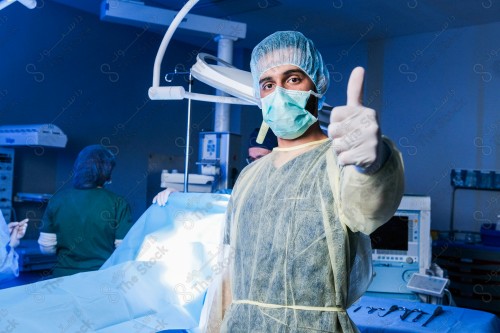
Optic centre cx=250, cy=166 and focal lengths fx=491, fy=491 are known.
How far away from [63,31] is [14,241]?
2945 millimetres

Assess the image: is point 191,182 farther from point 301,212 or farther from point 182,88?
point 301,212

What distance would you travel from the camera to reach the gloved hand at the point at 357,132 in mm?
800

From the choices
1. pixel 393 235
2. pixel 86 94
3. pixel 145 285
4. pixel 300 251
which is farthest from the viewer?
pixel 86 94

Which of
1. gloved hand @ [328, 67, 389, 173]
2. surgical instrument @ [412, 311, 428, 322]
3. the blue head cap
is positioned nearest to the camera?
gloved hand @ [328, 67, 389, 173]

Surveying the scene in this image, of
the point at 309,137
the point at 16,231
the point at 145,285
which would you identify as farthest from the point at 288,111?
the point at 16,231

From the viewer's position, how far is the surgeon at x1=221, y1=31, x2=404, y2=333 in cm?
92

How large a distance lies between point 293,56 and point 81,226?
1.59 metres

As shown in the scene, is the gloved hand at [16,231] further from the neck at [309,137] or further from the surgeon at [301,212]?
the neck at [309,137]

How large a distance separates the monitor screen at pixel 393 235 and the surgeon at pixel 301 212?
1.68 meters

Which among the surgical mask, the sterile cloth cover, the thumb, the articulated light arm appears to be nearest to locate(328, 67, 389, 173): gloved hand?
the thumb

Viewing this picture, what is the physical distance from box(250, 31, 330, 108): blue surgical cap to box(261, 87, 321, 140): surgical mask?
6 cm

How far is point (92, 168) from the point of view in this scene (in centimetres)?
247

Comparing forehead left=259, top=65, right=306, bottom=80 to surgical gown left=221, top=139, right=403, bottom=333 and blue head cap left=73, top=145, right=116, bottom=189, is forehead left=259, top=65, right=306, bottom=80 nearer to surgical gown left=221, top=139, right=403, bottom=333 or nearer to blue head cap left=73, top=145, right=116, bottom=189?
surgical gown left=221, top=139, right=403, bottom=333

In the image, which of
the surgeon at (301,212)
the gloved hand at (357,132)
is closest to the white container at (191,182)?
the surgeon at (301,212)
